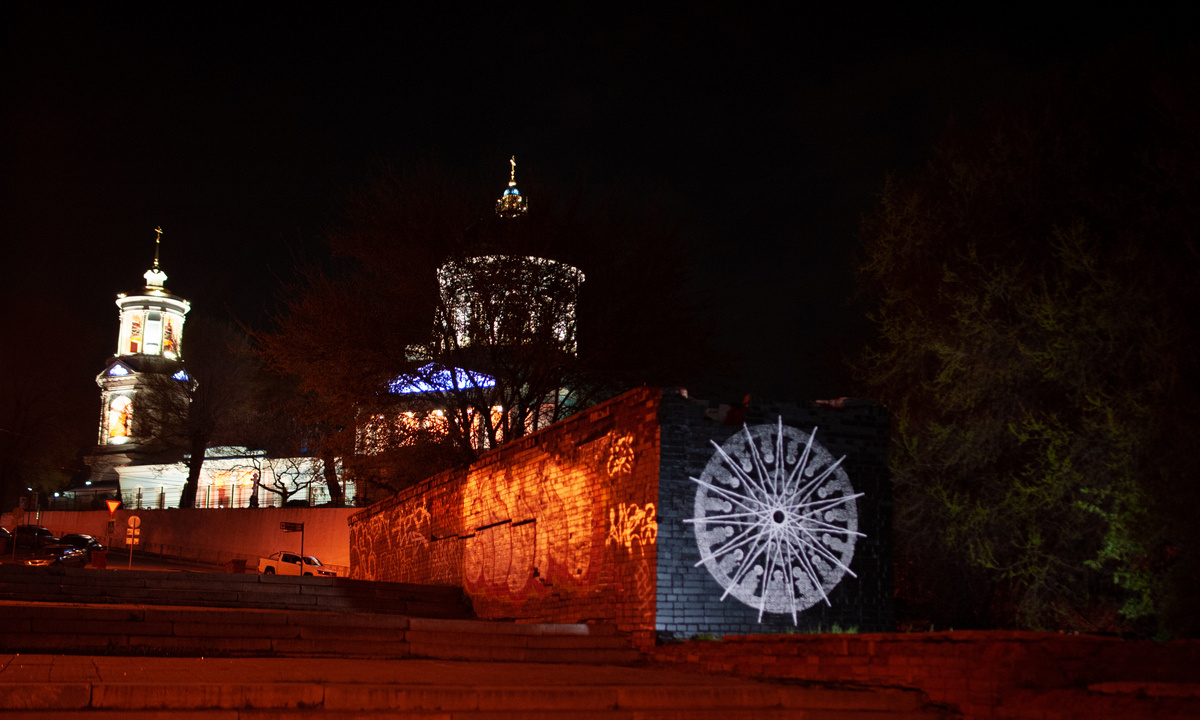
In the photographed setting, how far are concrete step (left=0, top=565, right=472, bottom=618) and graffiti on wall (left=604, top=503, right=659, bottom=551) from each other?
4973 mm

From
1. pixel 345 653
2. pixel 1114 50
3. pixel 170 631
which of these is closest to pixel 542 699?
pixel 345 653

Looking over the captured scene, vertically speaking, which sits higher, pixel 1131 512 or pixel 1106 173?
pixel 1106 173

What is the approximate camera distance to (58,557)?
104 feet

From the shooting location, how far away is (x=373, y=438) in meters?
21.9

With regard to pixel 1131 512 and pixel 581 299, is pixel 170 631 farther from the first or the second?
pixel 581 299

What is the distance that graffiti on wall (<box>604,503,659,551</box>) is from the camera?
10.1 meters

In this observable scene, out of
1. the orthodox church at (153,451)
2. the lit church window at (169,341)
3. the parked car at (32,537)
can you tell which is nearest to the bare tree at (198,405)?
the orthodox church at (153,451)

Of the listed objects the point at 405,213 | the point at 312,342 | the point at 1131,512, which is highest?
the point at 405,213

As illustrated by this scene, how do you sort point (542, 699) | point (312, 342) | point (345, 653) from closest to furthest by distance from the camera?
1. point (542, 699)
2. point (345, 653)
3. point (312, 342)

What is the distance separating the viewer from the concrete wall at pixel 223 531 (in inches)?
1406

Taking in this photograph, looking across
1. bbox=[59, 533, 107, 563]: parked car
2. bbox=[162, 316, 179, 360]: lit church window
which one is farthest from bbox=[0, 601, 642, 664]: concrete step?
bbox=[162, 316, 179, 360]: lit church window

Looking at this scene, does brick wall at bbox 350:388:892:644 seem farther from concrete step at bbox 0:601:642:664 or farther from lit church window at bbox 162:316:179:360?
lit church window at bbox 162:316:179:360

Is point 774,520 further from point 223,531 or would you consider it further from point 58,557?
→ point 223,531

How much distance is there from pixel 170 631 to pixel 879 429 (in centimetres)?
773
